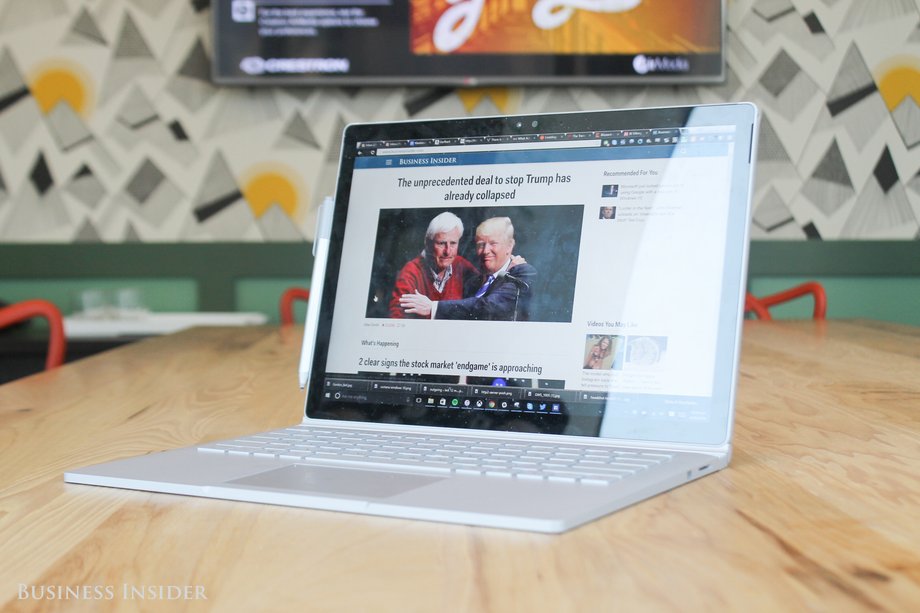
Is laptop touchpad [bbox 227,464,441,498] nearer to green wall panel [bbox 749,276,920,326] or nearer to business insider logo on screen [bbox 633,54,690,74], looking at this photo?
business insider logo on screen [bbox 633,54,690,74]

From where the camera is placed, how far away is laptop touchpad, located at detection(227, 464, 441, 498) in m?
0.57

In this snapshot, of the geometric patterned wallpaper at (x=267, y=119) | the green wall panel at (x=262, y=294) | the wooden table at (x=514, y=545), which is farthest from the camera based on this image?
the green wall panel at (x=262, y=294)

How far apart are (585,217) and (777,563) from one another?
0.42m

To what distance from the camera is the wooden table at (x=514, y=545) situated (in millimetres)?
412

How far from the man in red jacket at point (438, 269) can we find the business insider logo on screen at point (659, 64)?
8.35ft

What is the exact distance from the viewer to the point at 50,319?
67.7 inches

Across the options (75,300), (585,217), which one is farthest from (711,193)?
(75,300)

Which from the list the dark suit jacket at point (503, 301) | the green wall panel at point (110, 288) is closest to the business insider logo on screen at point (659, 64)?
the green wall panel at point (110, 288)

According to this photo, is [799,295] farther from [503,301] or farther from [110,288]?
[110,288]

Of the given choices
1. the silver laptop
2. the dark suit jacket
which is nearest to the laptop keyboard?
the silver laptop

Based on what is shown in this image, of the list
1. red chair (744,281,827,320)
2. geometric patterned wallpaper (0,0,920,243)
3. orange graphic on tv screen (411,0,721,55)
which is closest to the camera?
red chair (744,281,827,320)

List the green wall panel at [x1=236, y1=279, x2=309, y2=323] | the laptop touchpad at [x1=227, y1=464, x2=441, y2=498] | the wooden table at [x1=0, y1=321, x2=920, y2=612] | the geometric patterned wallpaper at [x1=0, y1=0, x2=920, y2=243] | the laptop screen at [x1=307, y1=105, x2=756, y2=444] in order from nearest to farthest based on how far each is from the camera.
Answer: the wooden table at [x1=0, y1=321, x2=920, y2=612]
the laptop touchpad at [x1=227, y1=464, x2=441, y2=498]
the laptop screen at [x1=307, y1=105, x2=756, y2=444]
the geometric patterned wallpaper at [x1=0, y1=0, x2=920, y2=243]
the green wall panel at [x1=236, y1=279, x2=309, y2=323]

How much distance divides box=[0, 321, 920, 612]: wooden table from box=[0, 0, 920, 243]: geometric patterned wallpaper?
103 inches

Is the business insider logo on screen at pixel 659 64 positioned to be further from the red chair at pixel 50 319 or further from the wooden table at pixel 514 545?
the wooden table at pixel 514 545
